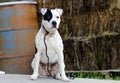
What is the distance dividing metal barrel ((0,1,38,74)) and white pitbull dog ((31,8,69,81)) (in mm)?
1353

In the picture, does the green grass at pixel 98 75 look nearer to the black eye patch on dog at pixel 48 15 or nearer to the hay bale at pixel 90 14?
the hay bale at pixel 90 14

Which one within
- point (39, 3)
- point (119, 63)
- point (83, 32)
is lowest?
point (119, 63)

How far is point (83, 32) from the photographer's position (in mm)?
6539

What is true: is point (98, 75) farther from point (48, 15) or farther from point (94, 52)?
point (48, 15)

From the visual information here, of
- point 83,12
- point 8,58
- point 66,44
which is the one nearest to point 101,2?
point 83,12

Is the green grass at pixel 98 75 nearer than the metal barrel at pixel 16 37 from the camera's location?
No

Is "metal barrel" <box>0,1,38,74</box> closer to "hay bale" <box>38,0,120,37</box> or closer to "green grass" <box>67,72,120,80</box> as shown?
"hay bale" <box>38,0,120,37</box>

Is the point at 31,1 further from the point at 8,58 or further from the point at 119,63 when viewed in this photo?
the point at 119,63

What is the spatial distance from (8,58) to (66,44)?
3.21 feet

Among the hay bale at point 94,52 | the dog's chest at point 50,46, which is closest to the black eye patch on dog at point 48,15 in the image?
the dog's chest at point 50,46

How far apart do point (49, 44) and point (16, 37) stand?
4.99 ft

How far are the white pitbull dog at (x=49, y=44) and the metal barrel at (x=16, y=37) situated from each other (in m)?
1.35

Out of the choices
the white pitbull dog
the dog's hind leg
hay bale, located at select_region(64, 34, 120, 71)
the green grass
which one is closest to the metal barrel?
hay bale, located at select_region(64, 34, 120, 71)

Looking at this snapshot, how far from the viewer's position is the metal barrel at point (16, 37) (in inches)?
239
